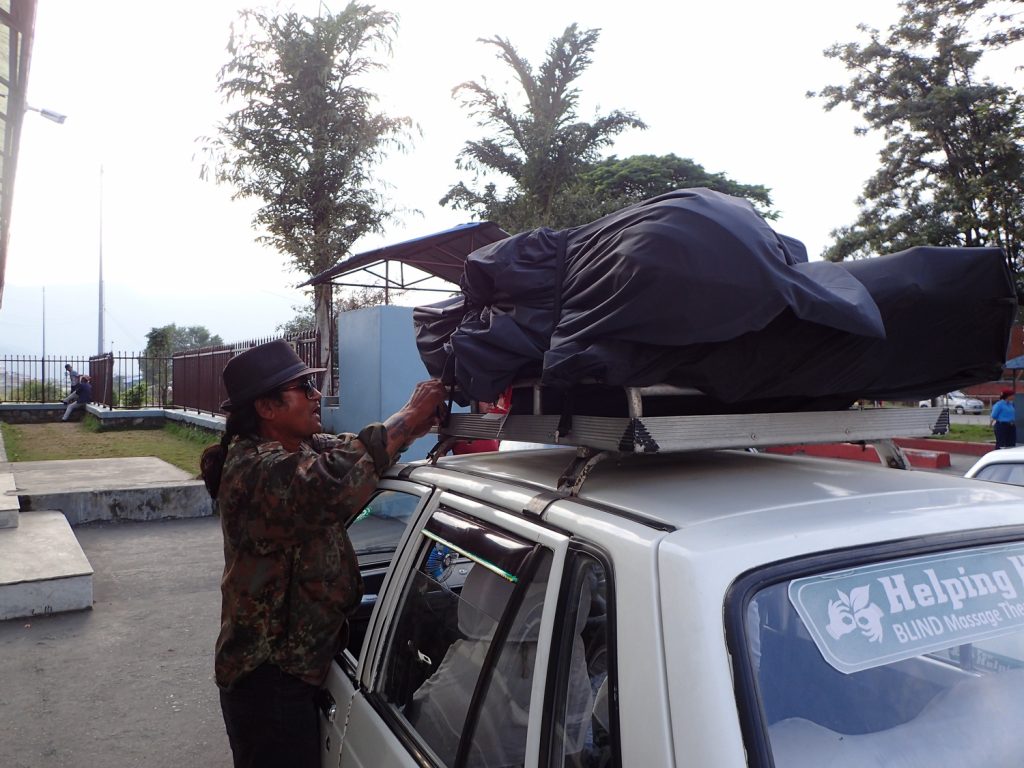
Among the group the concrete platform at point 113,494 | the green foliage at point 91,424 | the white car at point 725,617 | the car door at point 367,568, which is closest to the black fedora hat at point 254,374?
the car door at point 367,568

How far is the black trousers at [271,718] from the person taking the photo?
7.13ft

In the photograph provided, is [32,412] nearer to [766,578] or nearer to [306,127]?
[306,127]

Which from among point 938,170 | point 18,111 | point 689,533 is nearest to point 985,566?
point 689,533

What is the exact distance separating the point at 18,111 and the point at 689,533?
26.5 feet

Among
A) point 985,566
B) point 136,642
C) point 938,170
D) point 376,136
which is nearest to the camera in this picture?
point 985,566

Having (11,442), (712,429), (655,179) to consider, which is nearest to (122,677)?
(712,429)

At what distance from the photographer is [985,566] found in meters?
1.44

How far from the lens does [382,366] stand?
893cm

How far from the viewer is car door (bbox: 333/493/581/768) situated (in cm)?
155

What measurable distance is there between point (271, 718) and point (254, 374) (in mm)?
998

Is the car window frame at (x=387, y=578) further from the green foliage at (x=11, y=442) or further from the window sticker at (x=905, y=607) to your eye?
the green foliage at (x=11, y=442)

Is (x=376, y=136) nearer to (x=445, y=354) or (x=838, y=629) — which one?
(x=445, y=354)

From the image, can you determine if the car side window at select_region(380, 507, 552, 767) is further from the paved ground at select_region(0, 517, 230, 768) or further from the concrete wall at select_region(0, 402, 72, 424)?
the concrete wall at select_region(0, 402, 72, 424)

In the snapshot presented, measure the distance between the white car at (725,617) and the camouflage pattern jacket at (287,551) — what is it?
12.9 inches
